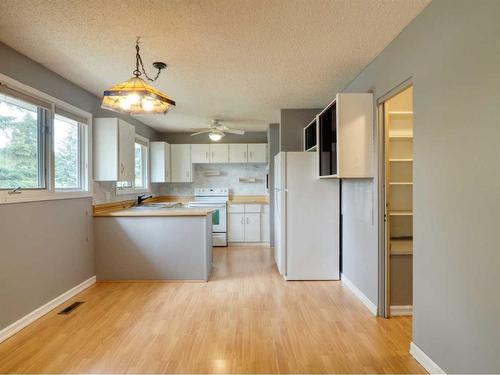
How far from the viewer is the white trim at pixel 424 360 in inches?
70.9

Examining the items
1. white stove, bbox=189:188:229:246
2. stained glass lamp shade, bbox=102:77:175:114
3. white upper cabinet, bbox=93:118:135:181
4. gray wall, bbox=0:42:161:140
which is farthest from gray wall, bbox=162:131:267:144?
stained glass lamp shade, bbox=102:77:175:114

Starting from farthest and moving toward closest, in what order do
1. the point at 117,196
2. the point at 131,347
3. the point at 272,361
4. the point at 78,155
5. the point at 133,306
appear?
the point at 117,196 → the point at 78,155 → the point at 133,306 → the point at 131,347 → the point at 272,361

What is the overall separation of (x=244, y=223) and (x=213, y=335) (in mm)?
3440

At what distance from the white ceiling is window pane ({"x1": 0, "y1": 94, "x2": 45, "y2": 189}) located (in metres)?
0.48

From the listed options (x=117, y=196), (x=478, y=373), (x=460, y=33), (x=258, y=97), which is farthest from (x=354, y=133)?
(x=117, y=196)

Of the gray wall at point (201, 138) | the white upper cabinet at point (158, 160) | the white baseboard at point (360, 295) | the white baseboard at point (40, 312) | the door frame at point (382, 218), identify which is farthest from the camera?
the gray wall at point (201, 138)

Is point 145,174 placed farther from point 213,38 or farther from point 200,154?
point 213,38

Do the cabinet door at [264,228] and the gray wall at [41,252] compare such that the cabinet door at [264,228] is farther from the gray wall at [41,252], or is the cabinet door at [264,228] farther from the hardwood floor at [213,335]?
the gray wall at [41,252]

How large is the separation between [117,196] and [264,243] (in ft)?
9.31

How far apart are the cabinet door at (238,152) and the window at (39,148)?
290 centimetres

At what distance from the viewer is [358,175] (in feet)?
8.87

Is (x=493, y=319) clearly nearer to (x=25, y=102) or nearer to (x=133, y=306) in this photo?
(x=133, y=306)

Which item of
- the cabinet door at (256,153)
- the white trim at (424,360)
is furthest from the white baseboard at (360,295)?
the cabinet door at (256,153)

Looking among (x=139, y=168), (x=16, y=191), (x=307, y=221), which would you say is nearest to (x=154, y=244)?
(x=16, y=191)
